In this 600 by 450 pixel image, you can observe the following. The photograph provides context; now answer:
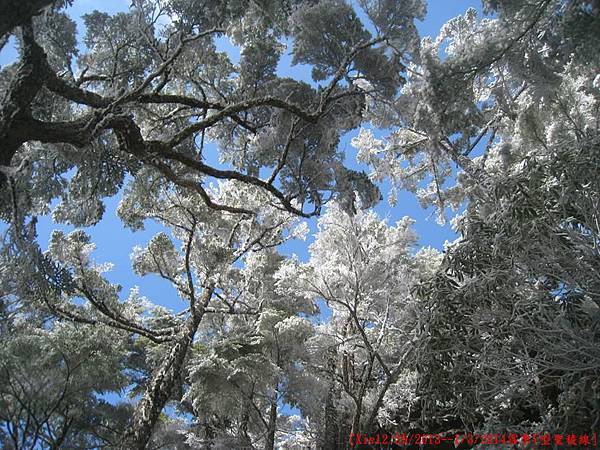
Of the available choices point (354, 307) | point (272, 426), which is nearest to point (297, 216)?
point (354, 307)

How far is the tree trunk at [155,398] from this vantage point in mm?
6841

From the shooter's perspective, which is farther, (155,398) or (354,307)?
(354,307)

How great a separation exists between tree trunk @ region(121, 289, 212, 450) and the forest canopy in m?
0.04

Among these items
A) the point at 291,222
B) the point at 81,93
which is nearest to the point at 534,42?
the point at 81,93

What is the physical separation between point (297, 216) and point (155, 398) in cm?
372

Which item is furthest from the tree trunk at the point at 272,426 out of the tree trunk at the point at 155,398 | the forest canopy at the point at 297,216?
the tree trunk at the point at 155,398

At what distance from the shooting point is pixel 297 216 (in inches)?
291

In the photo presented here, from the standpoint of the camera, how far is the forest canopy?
4.68 metres

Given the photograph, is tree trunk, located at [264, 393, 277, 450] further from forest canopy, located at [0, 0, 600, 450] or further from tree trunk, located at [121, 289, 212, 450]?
tree trunk, located at [121, 289, 212, 450]

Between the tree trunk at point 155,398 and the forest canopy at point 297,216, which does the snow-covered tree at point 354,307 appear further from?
the tree trunk at point 155,398

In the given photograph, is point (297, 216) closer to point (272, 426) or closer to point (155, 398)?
point (155, 398)

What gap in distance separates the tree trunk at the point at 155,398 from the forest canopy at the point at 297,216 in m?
0.04

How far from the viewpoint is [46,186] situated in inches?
263

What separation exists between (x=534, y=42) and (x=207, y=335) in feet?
35.1
